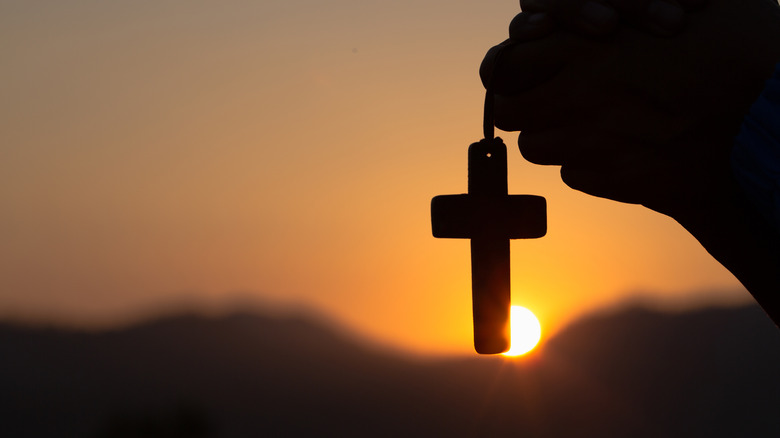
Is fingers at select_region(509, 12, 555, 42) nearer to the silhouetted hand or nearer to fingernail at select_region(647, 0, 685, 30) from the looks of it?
the silhouetted hand

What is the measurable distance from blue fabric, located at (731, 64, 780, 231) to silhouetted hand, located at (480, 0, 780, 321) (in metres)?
0.19

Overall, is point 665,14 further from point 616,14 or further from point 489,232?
point 489,232

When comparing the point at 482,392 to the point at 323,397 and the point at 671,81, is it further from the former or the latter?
the point at 671,81

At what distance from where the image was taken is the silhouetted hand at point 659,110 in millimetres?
2227

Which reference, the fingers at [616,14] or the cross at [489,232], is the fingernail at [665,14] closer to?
the fingers at [616,14]

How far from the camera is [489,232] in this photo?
2.51 meters

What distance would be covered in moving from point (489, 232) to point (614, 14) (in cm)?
77

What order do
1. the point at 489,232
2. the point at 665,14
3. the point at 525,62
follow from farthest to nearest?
the point at 489,232 < the point at 525,62 < the point at 665,14

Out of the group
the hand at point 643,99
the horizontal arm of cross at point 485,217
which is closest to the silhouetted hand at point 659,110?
the hand at point 643,99

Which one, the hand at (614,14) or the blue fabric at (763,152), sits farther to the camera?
the hand at (614,14)

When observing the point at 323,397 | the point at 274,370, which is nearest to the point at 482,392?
the point at 323,397

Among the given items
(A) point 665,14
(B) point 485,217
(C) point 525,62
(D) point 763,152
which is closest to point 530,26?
(C) point 525,62

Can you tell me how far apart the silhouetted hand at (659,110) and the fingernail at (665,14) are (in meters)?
0.05

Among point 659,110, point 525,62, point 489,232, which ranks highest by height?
point 525,62
